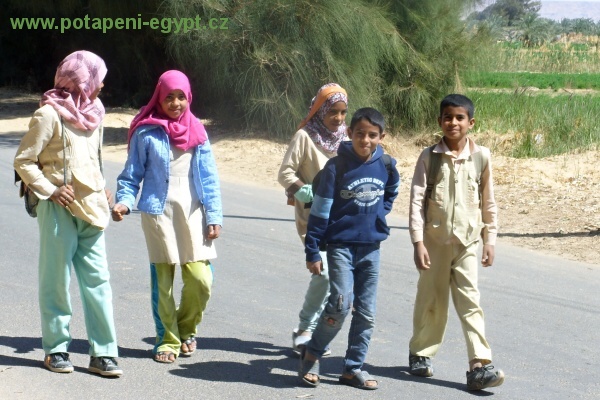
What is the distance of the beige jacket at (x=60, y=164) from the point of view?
15.5 ft

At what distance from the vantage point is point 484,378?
190 inches

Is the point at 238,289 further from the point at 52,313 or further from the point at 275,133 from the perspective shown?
the point at 275,133

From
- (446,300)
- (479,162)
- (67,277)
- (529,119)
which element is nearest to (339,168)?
(479,162)

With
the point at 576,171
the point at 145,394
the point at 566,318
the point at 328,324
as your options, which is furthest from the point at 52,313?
the point at 576,171

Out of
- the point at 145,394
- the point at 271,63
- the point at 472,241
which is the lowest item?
the point at 145,394

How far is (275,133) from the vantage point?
16.6 m

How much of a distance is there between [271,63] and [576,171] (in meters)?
5.46

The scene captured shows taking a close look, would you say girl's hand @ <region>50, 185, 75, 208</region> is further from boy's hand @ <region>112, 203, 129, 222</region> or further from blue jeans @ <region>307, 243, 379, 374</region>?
blue jeans @ <region>307, 243, 379, 374</region>

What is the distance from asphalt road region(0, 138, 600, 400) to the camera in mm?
4895

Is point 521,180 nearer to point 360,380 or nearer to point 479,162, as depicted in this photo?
point 479,162

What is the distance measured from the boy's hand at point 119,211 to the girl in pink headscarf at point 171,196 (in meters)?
0.01

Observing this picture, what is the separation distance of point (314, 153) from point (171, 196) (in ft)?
2.79

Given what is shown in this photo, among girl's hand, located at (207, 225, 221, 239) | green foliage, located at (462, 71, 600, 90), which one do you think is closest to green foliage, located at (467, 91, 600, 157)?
green foliage, located at (462, 71, 600, 90)

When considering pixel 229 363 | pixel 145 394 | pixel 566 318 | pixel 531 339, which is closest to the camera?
pixel 145 394
